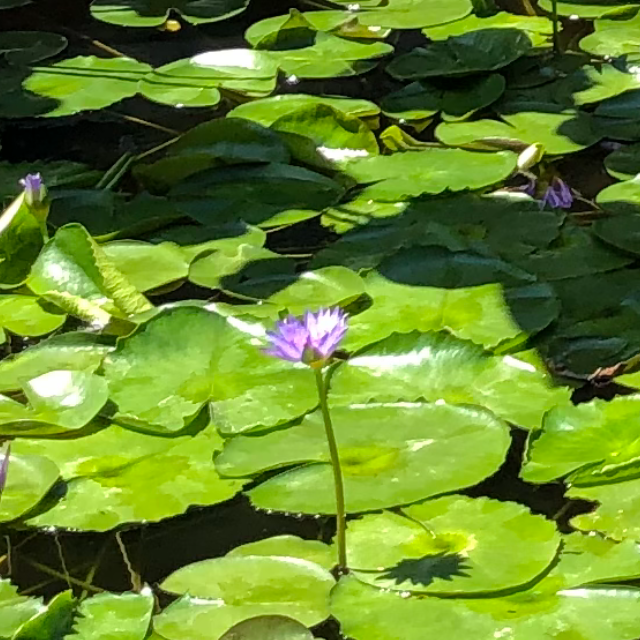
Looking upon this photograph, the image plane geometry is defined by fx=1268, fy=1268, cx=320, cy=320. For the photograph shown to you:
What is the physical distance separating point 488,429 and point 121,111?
1023mm

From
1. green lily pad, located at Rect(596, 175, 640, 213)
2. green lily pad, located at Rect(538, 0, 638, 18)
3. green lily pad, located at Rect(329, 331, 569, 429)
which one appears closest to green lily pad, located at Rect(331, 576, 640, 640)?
green lily pad, located at Rect(329, 331, 569, 429)

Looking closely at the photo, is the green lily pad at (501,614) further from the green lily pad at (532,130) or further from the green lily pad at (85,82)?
the green lily pad at (85,82)

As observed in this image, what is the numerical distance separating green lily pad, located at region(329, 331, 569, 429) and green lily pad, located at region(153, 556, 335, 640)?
8.8 inches

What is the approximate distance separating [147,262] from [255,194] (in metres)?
0.19

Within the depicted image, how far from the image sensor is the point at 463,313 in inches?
48.9

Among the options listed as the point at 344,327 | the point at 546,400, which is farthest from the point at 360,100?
the point at 344,327

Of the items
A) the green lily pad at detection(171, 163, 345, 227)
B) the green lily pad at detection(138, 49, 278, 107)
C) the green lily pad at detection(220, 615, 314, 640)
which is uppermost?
the green lily pad at detection(220, 615, 314, 640)

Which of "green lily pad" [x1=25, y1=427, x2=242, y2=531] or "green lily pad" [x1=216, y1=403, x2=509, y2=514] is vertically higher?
"green lily pad" [x1=216, y1=403, x2=509, y2=514]

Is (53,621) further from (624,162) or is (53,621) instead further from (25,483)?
(624,162)

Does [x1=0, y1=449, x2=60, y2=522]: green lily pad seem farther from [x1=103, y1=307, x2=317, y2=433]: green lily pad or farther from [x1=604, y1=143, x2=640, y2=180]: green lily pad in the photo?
[x1=604, y1=143, x2=640, y2=180]: green lily pad

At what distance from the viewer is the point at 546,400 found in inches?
43.7

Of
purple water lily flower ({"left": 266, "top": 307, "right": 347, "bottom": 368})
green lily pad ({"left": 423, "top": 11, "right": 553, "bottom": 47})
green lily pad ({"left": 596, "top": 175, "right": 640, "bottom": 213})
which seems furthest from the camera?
green lily pad ({"left": 423, "top": 11, "right": 553, "bottom": 47})

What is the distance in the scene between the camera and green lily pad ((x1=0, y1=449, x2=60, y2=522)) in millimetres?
1021

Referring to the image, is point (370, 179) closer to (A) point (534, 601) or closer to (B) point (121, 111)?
(B) point (121, 111)
